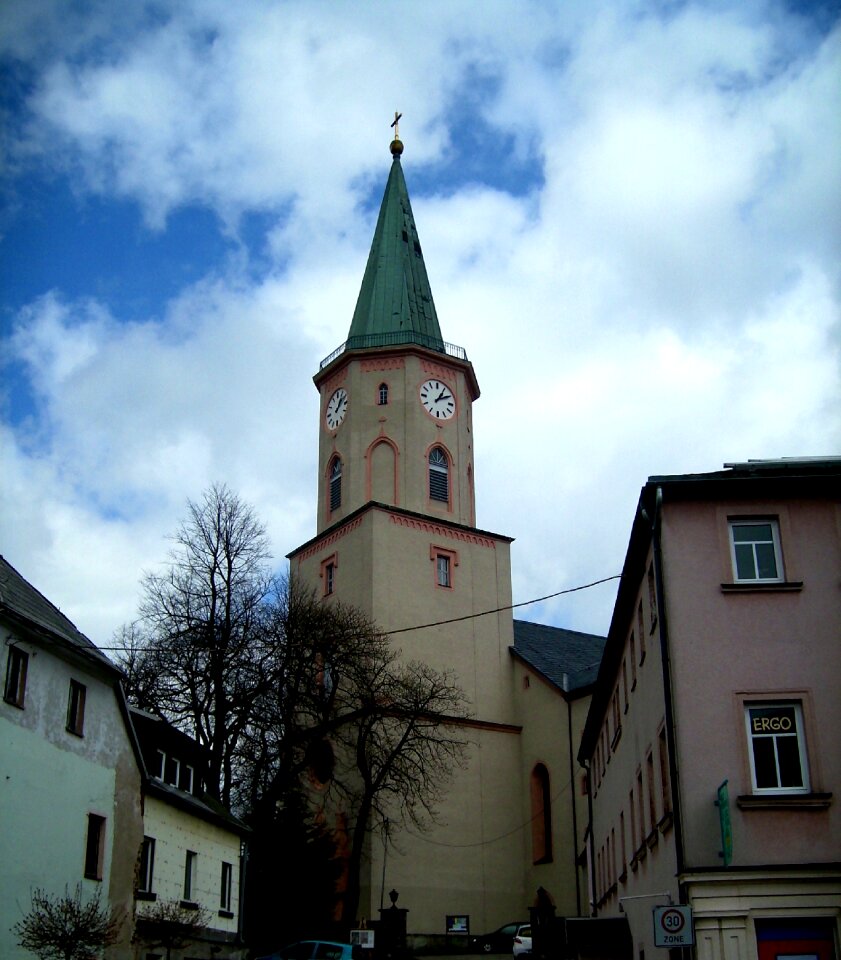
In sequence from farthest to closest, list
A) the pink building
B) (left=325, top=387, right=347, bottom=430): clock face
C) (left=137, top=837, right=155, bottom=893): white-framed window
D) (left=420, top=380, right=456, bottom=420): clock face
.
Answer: (left=325, top=387, right=347, bottom=430): clock face, (left=420, top=380, right=456, bottom=420): clock face, (left=137, top=837, right=155, bottom=893): white-framed window, the pink building

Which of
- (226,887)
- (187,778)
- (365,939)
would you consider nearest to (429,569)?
(365,939)

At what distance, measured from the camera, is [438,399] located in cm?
5581

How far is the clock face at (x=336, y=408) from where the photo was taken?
5616 centimetres

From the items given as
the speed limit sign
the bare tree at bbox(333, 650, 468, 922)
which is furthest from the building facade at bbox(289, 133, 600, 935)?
the speed limit sign

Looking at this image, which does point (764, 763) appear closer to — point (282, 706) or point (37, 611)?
point (37, 611)

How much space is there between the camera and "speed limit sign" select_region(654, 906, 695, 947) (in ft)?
48.4

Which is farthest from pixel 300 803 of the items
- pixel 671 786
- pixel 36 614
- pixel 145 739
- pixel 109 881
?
pixel 671 786

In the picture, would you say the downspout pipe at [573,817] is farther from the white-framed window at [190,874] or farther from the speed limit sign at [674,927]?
the speed limit sign at [674,927]

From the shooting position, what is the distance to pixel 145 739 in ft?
92.6

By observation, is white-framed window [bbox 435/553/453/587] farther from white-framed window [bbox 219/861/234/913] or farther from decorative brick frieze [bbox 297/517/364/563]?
white-framed window [bbox 219/861/234/913]

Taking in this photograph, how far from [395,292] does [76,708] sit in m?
37.6

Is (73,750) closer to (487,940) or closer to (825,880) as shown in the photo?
(825,880)

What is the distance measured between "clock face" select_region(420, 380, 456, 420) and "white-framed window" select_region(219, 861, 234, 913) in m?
27.7

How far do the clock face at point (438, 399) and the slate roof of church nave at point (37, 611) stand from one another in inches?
1207
